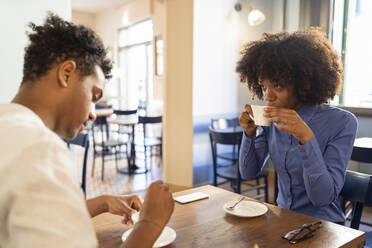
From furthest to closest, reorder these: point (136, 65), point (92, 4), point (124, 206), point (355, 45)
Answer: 1. point (92, 4)
2. point (136, 65)
3. point (355, 45)
4. point (124, 206)

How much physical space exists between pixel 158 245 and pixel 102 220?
0.28 m

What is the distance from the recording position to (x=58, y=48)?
670mm

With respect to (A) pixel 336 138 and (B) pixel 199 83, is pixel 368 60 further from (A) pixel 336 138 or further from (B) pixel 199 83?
(A) pixel 336 138

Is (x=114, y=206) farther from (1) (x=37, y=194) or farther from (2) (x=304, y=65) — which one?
(2) (x=304, y=65)

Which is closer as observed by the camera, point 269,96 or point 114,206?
point 114,206

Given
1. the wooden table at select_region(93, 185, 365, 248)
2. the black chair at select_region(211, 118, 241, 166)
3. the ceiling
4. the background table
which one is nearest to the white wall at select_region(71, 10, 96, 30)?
the ceiling

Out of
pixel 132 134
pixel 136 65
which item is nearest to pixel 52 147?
pixel 132 134

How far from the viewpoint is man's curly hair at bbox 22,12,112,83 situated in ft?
2.14

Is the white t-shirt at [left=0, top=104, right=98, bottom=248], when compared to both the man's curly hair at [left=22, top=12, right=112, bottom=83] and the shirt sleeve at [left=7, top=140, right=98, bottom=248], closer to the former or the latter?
the shirt sleeve at [left=7, top=140, right=98, bottom=248]

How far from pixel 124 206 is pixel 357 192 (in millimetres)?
949

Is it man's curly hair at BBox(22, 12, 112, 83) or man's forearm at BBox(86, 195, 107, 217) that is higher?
man's curly hair at BBox(22, 12, 112, 83)

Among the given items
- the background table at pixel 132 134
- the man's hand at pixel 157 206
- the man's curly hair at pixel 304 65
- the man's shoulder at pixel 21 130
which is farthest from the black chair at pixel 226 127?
the man's shoulder at pixel 21 130

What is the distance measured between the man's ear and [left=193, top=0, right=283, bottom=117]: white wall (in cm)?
299

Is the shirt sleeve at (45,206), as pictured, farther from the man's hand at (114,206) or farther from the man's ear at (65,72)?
the man's hand at (114,206)
